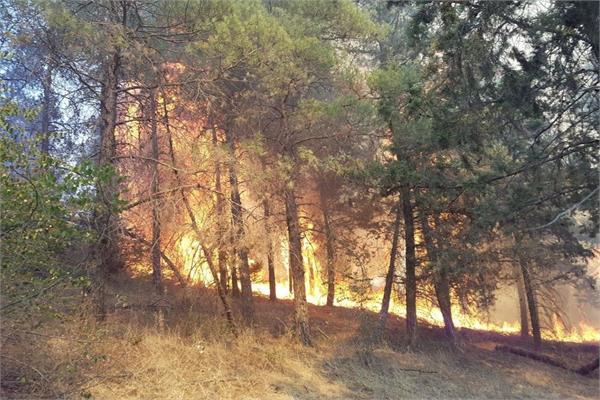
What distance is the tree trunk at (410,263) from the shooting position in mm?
13961

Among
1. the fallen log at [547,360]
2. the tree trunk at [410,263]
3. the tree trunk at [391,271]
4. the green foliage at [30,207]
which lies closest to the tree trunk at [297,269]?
the tree trunk at [391,271]

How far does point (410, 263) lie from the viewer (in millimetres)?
14258

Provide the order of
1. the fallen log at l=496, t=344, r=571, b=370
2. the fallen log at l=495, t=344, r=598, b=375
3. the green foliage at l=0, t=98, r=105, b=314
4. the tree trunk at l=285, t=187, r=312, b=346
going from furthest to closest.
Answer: the fallen log at l=496, t=344, r=571, b=370
the fallen log at l=495, t=344, r=598, b=375
the tree trunk at l=285, t=187, r=312, b=346
the green foliage at l=0, t=98, r=105, b=314

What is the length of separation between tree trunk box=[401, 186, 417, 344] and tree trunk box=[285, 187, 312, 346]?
344 cm

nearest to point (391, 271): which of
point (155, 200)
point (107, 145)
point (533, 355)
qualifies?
point (533, 355)

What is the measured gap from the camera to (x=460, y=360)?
13367mm

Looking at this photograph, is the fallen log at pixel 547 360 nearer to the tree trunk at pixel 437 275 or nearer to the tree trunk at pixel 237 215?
the tree trunk at pixel 437 275

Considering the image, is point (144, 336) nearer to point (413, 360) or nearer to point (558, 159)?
point (413, 360)

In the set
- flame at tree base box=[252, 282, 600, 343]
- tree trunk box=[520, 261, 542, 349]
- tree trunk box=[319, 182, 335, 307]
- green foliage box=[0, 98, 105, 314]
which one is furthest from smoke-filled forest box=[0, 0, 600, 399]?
flame at tree base box=[252, 282, 600, 343]

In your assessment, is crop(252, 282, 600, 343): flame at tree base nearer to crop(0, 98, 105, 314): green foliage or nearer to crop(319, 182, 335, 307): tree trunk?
crop(319, 182, 335, 307): tree trunk

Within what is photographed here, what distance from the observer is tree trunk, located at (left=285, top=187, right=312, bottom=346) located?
12148mm

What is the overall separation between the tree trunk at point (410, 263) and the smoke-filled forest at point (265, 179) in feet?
0.18

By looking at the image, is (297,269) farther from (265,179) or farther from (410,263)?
(410,263)

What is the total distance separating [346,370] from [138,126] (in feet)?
24.6
